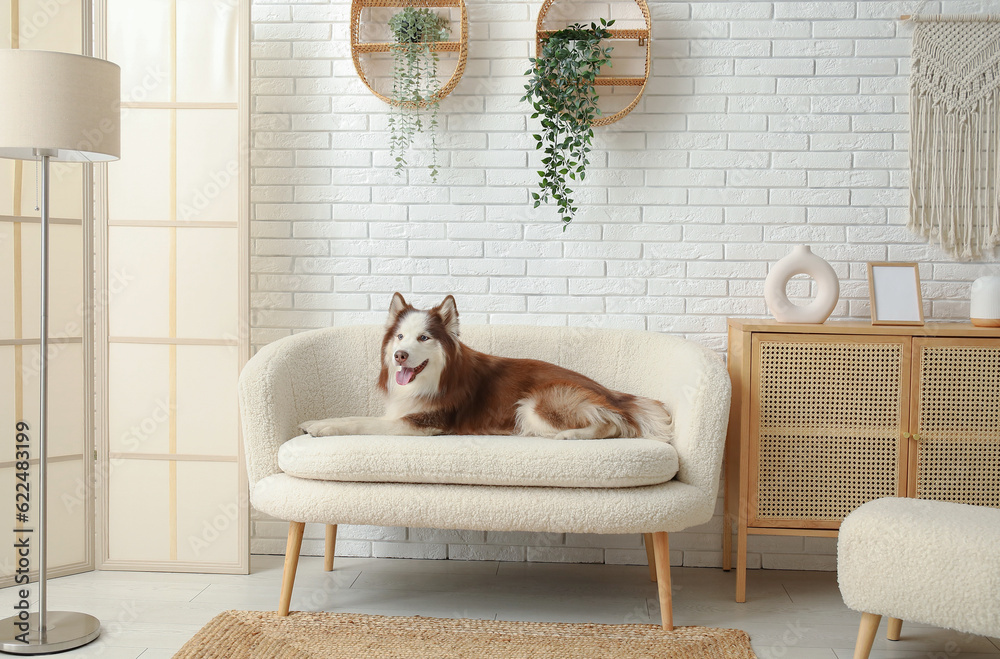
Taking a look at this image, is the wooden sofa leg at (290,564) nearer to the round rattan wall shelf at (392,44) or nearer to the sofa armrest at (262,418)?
the sofa armrest at (262,418)

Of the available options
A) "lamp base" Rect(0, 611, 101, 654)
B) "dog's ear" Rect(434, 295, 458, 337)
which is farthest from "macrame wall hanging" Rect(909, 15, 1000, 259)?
"lamp base" Rect(0, 611, 101, 654)

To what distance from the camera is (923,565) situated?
176cm

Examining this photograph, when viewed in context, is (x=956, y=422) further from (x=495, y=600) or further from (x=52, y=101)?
(x=52, y=101)

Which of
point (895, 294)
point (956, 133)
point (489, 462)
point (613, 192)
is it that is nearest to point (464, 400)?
point (489, 462)

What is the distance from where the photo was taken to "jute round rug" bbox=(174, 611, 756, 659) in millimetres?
2014

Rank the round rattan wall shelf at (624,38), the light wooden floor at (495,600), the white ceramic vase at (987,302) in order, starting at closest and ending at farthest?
the light wooden floor at (495,600)
the white ceramic vase at (987,302)
the round rattan wall shelf at (624,38)

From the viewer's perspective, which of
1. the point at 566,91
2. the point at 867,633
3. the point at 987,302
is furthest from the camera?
the point at 566,91

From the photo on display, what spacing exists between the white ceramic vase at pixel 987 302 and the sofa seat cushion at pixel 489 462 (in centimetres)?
129

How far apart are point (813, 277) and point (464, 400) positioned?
1347 mm

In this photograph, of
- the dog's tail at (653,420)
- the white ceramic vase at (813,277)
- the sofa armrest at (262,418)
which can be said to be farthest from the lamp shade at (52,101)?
the white ceramic vase at (813,277)

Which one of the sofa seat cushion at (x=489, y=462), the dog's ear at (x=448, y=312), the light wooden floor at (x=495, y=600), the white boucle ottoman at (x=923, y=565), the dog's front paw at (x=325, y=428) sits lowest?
the light wooden floor at (x=495, y=600)

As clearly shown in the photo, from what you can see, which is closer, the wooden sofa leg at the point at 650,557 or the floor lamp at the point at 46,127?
the floor lamp at the point at 46,127

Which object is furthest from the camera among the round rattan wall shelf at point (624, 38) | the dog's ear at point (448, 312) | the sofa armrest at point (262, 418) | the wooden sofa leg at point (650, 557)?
the round rattan wall shelf at point (624, 38)

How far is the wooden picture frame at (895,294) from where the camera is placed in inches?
102
